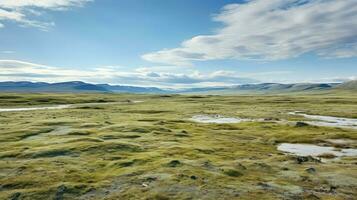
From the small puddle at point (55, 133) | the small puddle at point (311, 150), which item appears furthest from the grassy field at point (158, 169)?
the small puddle at point (311, 150)

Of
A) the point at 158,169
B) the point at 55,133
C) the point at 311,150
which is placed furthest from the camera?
the point at 55,133

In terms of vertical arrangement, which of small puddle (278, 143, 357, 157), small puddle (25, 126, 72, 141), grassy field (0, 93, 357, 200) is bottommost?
small puddle (278, 143, 357, 157)

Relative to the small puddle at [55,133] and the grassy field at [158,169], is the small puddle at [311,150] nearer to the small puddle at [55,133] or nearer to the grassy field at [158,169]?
the grassy field at [158,169]

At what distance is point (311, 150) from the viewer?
57000 millimetres

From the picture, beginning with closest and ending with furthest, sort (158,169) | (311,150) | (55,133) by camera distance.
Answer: (158,169), (311,150), (55,133)

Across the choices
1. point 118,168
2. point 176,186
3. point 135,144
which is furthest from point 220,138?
point 176,186

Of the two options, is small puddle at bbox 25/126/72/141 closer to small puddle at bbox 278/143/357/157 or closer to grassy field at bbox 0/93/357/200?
grassy field at bbox 0/93/357/200

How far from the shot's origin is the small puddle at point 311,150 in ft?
175

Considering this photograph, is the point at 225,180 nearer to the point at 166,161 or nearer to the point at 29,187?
the point at 166,161

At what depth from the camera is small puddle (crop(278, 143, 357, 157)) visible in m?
53.3

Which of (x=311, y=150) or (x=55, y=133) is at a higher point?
(x=55, y=133)

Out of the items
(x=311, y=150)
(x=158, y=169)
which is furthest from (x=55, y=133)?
(x=311, y=150)

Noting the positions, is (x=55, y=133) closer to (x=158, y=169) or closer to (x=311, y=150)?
(x=158, y=169)

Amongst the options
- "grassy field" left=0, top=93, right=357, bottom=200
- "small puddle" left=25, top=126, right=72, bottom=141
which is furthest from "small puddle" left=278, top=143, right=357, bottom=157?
"small puddle" left=25, top=126, right=72, bottom=141
